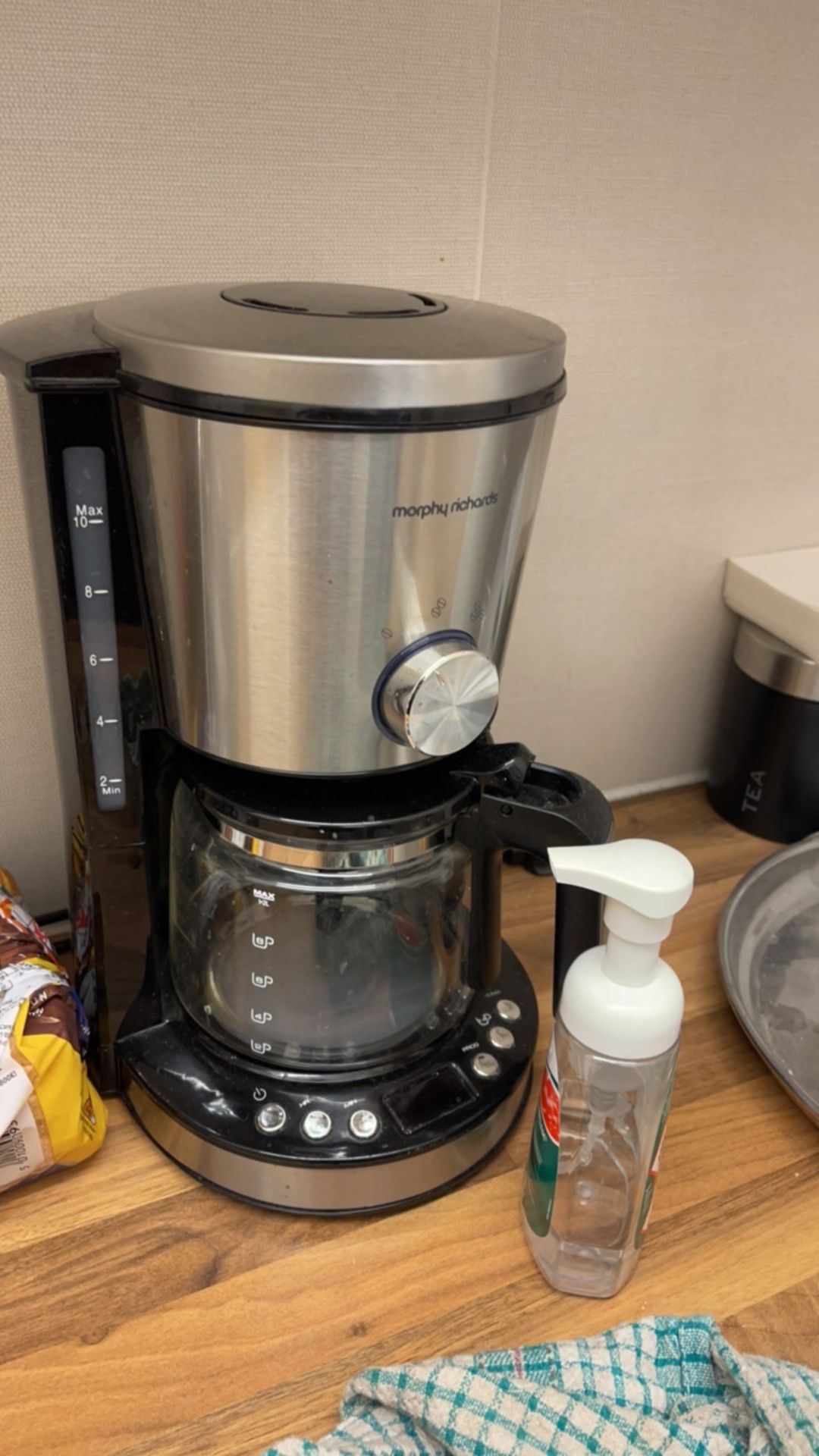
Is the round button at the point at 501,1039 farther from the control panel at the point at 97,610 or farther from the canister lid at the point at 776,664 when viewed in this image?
the canister lid at the point at 776,664

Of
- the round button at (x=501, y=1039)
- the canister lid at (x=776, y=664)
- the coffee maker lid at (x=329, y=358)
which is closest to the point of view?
the coffee maker lid at (x=329, y=358)

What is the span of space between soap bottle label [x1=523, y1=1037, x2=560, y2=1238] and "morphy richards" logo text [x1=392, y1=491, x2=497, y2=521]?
262 millimetres

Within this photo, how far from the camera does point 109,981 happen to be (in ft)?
2.09

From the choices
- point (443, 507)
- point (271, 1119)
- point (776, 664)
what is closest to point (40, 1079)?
point (271, 1119)

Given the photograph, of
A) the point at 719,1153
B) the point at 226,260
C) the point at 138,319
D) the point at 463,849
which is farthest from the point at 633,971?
the point at 226,260

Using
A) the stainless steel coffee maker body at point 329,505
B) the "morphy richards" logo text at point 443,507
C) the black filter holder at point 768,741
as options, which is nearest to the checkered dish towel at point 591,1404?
the stainless steel coffee maker body at point 329,505

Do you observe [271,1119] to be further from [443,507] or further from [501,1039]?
[443,507]

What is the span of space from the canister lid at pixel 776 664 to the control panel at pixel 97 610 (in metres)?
0.56

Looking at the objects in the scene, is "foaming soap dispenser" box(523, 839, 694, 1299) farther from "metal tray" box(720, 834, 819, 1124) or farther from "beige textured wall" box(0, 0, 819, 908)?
"beige textured wall" box(0, 0, 819, 908)

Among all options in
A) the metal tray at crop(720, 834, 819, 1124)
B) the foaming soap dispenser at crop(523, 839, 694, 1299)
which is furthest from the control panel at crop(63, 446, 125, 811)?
the metal tray at crop(720, 834, 819, 1124)

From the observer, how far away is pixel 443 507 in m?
0.47

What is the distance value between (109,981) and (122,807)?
0.12 m

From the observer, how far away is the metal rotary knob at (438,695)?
0.49 metres

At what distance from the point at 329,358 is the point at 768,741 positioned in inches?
24.8
